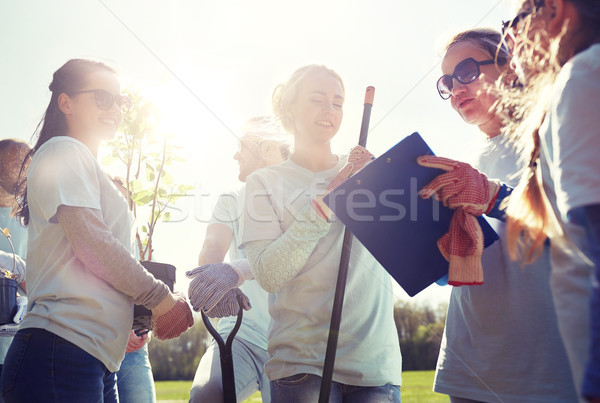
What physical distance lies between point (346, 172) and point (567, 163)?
3.97ft

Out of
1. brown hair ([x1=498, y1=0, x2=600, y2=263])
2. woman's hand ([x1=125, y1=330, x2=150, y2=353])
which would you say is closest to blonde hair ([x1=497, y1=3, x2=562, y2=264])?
brown hair ([x1=498, y1=0, x2=600, y2=263])

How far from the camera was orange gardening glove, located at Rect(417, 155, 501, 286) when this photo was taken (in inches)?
62.7

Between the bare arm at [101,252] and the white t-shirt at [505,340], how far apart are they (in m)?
1.20

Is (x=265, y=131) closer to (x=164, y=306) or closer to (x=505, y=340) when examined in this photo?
(x=164, y=306)

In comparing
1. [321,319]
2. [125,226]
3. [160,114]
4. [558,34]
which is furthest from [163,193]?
[558,34]

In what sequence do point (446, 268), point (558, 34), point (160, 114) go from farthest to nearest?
point (160, 114) < point (446, 268) < point (558, 34)

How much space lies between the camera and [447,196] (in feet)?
5.37

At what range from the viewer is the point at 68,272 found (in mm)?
1886

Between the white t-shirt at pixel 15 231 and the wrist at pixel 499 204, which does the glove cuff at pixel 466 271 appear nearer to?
the wrist at pixel 499 204

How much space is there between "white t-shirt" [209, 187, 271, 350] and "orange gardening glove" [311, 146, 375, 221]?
3.01 feet

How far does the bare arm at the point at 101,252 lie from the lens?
1901mm

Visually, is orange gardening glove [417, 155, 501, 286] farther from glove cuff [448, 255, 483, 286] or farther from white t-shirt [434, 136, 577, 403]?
white t-shirt [434, 136, 577, 403]

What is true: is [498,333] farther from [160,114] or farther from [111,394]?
[160,114]

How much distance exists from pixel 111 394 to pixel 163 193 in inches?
51.3
